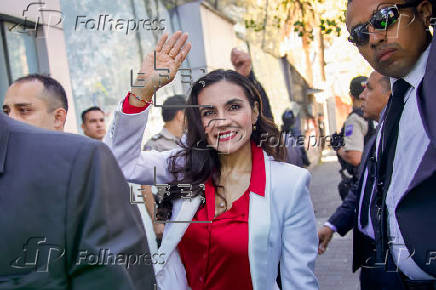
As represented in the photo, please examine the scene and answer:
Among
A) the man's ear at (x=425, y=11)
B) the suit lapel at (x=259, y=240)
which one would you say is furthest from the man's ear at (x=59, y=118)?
the man's ear at (x=425, y=11)

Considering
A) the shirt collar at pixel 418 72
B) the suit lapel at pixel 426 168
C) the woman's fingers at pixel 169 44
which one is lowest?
the suit lapel at pixel 426 168

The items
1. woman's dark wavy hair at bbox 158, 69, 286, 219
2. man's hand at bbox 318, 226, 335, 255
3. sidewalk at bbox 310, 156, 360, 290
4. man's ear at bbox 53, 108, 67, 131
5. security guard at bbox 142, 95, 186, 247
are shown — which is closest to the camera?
woman's dark wavy hair at bbox 158, 69, 286, 219

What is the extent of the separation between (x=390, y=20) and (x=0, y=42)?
3.69 m

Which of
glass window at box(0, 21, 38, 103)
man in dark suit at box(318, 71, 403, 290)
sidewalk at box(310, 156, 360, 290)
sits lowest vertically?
sidewalk at box(310, 156, 360, 290)

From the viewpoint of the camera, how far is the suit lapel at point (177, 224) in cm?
213

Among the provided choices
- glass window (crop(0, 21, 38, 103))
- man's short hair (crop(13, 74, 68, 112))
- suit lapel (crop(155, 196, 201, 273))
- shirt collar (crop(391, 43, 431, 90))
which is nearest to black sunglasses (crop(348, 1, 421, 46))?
shirt collar (crop(391, 43, 431, 90))

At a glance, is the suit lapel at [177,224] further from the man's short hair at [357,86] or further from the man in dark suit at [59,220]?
the man's short hair at [357,86]

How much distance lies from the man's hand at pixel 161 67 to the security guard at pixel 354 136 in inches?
88.4

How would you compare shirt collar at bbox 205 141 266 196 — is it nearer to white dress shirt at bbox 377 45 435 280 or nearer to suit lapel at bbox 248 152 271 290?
suit lapel at bbox 248 152 271 290

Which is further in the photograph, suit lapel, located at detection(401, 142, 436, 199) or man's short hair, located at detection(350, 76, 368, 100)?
man's short hair, located at detection(350, 76, 368, 100)

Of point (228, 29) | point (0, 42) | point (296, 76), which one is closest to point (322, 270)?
point (0, 42)

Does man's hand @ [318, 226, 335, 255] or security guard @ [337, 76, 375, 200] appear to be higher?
security guard @ [337, 76, 375, 200]

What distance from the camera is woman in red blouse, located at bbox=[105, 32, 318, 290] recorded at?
2072mm

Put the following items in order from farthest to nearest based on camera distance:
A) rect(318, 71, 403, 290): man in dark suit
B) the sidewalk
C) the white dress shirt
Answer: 1. the sidewalk
2. rect(318, 71, 403, 290): man in dark suit
3. the white dress shirt
